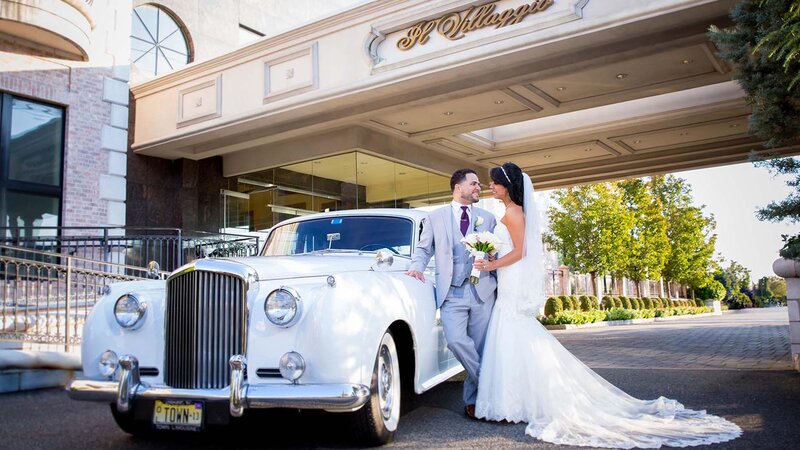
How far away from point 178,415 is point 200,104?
11999mm

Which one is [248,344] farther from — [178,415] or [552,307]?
[552,307]

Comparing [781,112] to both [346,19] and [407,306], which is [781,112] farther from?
[346,19]

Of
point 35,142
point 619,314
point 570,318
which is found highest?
point 35,142

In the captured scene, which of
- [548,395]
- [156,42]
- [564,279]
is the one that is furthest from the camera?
[564,279]

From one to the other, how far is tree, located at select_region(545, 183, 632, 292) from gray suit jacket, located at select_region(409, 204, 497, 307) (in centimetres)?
2557

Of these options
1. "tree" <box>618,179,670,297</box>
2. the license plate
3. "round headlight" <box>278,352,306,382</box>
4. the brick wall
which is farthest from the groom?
"tree" <box>618,179,670,297</box>

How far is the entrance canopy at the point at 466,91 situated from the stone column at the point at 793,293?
3.67 meters

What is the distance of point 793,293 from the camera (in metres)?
7.33

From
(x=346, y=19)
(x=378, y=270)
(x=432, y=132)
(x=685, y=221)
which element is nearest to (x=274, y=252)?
(x=378, y=270)

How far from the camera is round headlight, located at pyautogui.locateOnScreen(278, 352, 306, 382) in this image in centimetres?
352

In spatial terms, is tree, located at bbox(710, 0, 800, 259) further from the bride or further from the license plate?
the license plate

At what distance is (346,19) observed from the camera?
40.2ft

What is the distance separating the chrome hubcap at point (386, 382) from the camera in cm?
405

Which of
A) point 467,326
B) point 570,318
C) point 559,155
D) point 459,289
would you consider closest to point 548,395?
point 467,326
